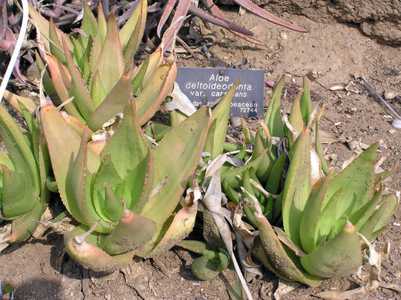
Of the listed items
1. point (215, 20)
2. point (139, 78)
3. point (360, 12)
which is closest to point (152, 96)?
point (139, 78)

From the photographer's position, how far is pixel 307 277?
3.48ft

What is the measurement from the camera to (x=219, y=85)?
5.03ft

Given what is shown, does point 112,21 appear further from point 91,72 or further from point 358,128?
point 358,128

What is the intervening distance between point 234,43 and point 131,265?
1.08m

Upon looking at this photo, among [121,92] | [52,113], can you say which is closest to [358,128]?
[121,92]

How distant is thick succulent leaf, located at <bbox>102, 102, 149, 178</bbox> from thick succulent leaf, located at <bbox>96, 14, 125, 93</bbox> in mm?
276

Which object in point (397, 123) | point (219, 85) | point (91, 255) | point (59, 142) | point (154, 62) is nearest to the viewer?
point (91, 255)

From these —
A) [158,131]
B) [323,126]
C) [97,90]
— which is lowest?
[323,126]

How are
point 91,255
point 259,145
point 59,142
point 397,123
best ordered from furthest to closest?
point 397,123 → point 259,145 → point 59,142 → point 91,255

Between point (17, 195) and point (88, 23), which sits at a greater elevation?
point (88, 23)

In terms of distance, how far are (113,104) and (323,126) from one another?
0.70m

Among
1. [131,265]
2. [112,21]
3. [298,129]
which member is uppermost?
[112,21]

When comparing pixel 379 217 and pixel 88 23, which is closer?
pixel 379 217

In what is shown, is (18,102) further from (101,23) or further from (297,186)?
(297,186)
